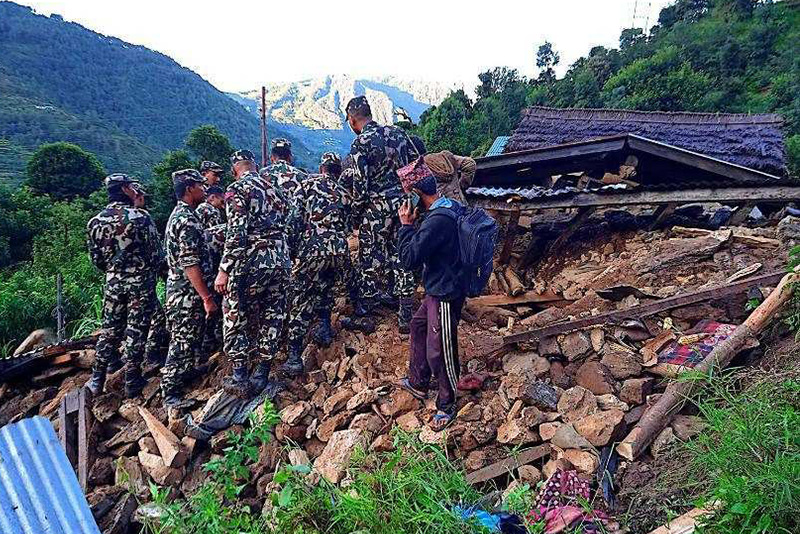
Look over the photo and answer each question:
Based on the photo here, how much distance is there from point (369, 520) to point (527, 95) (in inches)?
1456

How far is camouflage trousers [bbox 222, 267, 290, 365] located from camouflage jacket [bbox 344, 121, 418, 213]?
1.22 meters

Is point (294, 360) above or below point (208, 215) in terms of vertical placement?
below

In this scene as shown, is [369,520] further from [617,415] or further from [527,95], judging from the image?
[527,95]

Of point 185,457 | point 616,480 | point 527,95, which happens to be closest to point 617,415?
point 616,480

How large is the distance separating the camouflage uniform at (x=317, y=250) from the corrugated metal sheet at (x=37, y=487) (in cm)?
214

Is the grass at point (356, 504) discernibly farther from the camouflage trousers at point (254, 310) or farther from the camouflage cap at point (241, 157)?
the camouflage cap at point (241, 157)

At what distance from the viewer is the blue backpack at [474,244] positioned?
3305 mm

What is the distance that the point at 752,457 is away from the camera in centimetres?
236

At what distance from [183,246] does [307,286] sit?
46.2 inches

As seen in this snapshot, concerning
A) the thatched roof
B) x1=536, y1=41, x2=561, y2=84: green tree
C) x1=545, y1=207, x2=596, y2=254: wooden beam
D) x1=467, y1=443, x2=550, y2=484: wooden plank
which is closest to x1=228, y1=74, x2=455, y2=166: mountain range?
x1=536, y1=41, x2=561, y2=84: green tree

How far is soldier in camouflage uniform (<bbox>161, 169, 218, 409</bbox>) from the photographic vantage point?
14.1ft

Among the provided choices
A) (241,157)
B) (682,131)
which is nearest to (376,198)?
(241,157)

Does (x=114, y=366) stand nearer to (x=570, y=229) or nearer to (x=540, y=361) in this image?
(x=540, y=361)

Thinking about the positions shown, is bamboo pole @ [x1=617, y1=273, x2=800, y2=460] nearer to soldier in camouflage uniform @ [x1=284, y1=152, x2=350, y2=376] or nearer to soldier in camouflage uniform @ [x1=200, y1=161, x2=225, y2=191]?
soldier in camouflage uniform @ [x1=284, y1=152, x2=350, y2=376]
